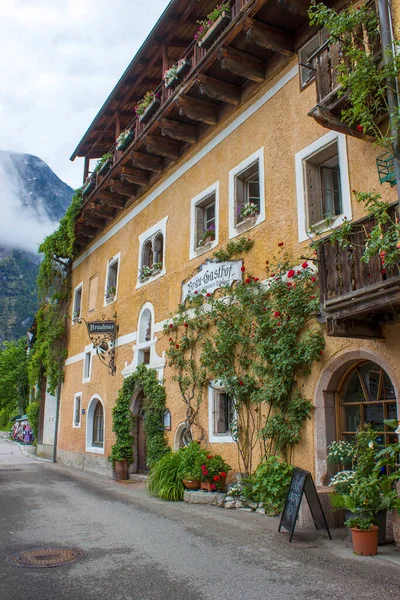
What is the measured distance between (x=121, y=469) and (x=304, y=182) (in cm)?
833

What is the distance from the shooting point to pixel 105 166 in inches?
603

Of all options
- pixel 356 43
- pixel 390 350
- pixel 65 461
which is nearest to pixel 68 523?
pixel 390 350

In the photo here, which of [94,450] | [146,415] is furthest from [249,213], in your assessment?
[94,450]

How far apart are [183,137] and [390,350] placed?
24.5 ft

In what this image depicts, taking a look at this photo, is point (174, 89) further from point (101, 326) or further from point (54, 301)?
point (54, 301)

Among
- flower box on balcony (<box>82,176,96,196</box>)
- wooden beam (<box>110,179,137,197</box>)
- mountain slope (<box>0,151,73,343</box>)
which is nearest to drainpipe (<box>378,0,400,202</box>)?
wooden beam (<box>110,179,137,197</box>)

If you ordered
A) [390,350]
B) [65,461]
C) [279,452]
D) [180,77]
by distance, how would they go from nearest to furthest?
[390,350] → [279,452] → [180,77] → [65,461]

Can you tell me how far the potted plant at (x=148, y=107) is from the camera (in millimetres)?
12328

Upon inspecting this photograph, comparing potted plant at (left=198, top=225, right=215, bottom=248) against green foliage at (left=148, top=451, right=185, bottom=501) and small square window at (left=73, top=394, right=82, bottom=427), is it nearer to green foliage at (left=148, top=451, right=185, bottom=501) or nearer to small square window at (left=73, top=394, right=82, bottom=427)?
green foliage at (left=148, top=451, right=185, bottom=501)

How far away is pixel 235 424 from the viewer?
365 inches

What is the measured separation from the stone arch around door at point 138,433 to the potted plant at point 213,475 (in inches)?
172

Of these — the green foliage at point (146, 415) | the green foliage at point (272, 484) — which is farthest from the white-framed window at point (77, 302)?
the green foliage at point (272, 484)

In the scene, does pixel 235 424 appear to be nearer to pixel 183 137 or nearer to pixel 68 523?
pixel 68 523

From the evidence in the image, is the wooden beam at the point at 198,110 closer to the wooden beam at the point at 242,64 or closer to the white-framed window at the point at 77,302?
the wooden beam at the point at 242,64
